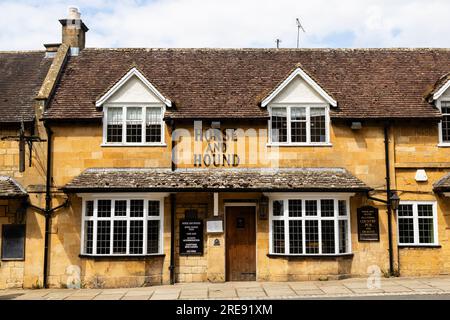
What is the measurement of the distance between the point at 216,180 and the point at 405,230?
7.02 metres

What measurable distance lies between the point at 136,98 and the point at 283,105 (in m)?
5.40

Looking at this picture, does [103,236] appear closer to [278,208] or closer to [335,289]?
[278,208]

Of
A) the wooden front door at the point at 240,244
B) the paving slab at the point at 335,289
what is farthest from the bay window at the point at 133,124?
the paving slab at the point at 335,289

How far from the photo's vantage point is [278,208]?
15.6 meters

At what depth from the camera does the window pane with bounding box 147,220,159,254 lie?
15.4m

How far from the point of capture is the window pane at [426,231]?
627 inches

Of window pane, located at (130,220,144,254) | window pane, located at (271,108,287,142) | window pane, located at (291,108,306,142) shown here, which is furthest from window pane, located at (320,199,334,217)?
window pane, located at (130,220,144,254)

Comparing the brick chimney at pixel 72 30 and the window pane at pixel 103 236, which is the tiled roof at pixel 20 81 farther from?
the window pane at pixel 103 236

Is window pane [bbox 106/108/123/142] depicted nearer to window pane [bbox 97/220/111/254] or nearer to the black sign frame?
window pane [bbox 97/220/111/254]

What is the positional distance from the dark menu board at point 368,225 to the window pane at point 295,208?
2.21 metres

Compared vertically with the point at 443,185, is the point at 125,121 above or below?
above

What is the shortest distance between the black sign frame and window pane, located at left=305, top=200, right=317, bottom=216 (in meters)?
3.71

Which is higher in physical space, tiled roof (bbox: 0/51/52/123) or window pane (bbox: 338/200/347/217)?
tiled roof (bbox: 0/51/52/123)

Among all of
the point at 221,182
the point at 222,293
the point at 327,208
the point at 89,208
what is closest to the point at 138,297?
the point at 222,293
